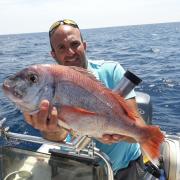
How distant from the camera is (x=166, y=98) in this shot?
12938 millimetres

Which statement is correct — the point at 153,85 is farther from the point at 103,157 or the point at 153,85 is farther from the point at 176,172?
the point at 103,157

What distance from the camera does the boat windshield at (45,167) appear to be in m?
2.71

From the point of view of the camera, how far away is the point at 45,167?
2.90 metres

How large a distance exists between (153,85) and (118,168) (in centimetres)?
1156

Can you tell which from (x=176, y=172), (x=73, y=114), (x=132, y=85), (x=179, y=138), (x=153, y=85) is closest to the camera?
(x=73, y=114)

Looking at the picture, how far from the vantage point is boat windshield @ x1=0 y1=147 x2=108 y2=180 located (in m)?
2.71

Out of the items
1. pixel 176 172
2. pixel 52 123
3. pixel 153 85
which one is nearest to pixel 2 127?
pixel 52 123

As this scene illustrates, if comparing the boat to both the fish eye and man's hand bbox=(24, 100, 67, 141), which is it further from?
the fish eye

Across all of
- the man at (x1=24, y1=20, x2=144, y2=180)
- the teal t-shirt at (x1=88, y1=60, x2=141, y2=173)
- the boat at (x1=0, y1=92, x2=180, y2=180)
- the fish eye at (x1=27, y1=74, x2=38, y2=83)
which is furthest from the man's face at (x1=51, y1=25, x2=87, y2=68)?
the fish eye at (x1=27, y1=74, x2=38, y2=83)

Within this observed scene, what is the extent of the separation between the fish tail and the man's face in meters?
1.24

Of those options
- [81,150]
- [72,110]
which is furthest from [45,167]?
[72,110]

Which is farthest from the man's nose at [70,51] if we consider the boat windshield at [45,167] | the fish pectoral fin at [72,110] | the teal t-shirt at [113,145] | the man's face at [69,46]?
the fish pectoral fin at [72,110]

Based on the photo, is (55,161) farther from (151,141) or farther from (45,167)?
(151,141)

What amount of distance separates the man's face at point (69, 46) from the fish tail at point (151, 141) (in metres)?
1.24
